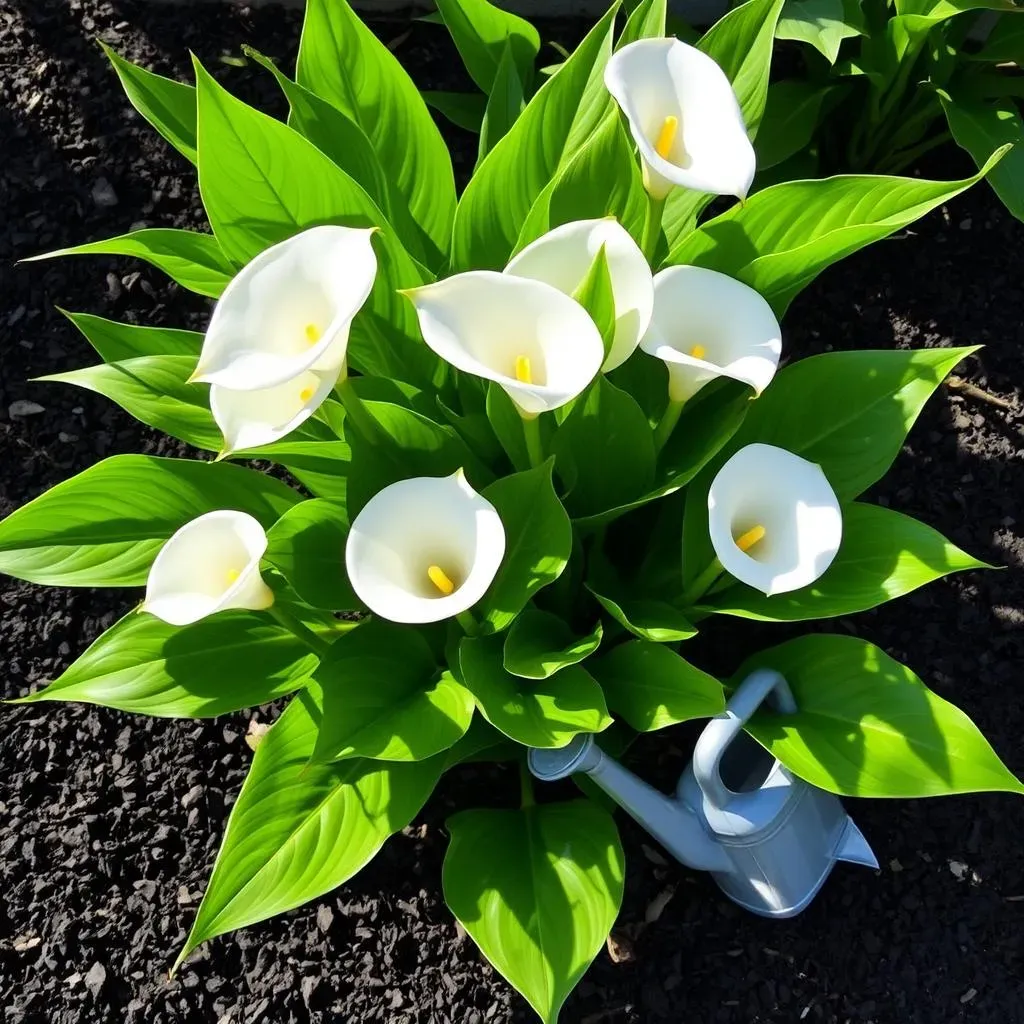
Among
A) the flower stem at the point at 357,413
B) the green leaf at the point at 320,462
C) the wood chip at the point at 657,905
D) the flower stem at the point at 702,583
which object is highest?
the flower stem at the point at 357,413

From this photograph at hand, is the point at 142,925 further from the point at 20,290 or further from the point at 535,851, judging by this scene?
the point at 20,290

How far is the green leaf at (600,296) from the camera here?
824 mm

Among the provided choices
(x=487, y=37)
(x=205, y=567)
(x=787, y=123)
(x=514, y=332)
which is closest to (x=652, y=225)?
(x=514, y=332)

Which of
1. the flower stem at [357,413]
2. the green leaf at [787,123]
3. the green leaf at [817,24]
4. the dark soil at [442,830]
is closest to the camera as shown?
the flower stem at [357,413]

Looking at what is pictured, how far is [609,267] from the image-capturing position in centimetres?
85

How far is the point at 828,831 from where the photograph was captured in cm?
114

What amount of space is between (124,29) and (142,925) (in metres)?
1.64

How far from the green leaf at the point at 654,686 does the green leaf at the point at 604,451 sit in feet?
0.57

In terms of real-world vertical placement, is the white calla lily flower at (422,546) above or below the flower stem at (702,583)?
above

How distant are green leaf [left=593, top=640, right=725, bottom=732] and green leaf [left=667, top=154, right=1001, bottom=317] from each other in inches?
16.4

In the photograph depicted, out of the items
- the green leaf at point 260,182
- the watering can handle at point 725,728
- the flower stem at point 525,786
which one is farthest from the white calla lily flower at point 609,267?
the flower stem at point 525,786

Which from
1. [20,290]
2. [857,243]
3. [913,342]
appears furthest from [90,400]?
[913,342]

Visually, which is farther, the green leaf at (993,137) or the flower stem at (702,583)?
the green leaf at (993,137)

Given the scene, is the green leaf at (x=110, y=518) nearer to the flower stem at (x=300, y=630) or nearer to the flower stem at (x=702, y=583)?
the flower stem at (x=300, y=630)
